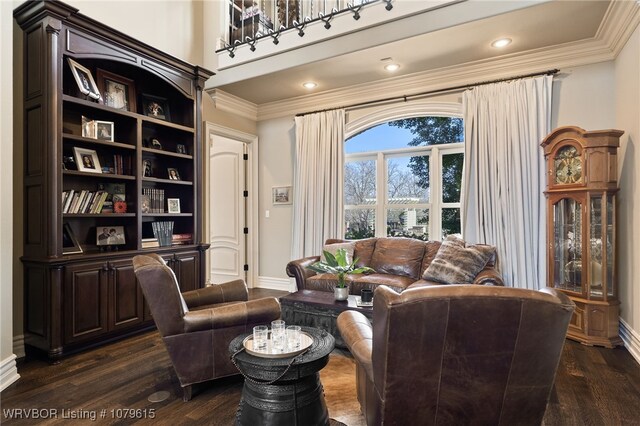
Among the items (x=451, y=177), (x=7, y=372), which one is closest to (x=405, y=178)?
(x=451, y=177)

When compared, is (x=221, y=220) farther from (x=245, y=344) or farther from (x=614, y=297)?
(x=614, y=297)

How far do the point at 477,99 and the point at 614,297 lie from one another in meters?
2.43

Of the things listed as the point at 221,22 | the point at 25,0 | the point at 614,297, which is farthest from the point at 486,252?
the point at 25,0

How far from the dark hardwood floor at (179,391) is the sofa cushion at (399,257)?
143 cm

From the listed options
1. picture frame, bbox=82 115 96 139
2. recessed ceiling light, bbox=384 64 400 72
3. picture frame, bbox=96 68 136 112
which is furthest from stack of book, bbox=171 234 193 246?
recessed ceiling light, bbox=384 64 400 72

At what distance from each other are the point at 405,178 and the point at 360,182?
67 cm

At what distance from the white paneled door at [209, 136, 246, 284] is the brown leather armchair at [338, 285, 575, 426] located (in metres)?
4.54

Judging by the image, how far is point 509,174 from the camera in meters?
3.94

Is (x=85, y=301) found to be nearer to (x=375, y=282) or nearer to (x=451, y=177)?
(x=375, y=282)

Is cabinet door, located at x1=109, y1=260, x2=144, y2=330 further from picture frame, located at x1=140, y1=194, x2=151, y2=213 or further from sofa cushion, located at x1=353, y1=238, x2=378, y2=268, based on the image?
sofa cushion, located at x1=353, y1=238, x2=378, y2=268

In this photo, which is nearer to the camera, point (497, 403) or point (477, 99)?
point (497, 403)

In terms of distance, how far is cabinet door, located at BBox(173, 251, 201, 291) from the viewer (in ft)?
12.9

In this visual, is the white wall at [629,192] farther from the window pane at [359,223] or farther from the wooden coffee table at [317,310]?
the window pane at [359,223]

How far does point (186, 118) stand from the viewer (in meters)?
4.25
